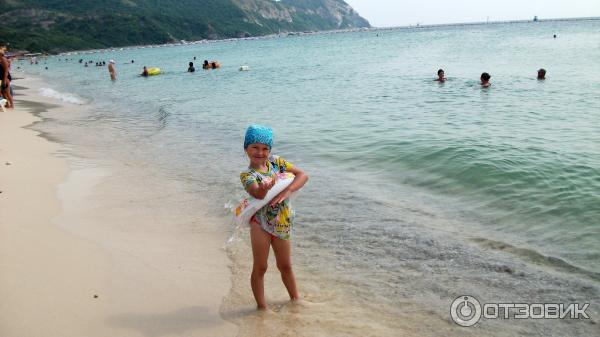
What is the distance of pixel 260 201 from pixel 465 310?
230 cm

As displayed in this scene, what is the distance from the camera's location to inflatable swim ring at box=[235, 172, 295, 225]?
3961 millimetres

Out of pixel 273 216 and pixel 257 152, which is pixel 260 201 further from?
pixel 257 152

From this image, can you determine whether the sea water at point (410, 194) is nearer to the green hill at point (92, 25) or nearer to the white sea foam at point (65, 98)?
the white sea foam at point (65, 98)

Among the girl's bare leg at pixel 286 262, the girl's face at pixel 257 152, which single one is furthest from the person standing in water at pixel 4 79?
the girl's bare leg at pixel 286 262

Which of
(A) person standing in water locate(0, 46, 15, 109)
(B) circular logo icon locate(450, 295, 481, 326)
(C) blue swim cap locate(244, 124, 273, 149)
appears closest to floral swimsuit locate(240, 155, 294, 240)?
(C) blue swim cap locate(244, 124, 273, 149)

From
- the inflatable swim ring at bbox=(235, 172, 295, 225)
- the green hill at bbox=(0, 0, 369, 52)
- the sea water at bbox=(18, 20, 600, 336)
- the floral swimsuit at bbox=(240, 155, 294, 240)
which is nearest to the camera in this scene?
the inflatable swim ring at bbox=(235, 172, 295, 225)

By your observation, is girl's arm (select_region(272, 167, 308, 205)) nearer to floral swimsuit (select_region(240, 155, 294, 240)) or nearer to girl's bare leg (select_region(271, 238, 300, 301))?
floral swimsuit (select_region(240, 155, 294, 240))

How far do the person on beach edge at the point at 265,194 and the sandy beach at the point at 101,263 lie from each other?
2.47 ft

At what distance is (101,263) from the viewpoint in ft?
17.4

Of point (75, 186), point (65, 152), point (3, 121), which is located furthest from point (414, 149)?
point (3, 121)

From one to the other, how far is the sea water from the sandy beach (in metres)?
0.43

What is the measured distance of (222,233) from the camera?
6.55 meters

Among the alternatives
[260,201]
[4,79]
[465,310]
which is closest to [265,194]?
[260,201]

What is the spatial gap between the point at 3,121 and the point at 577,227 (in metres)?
16.8
